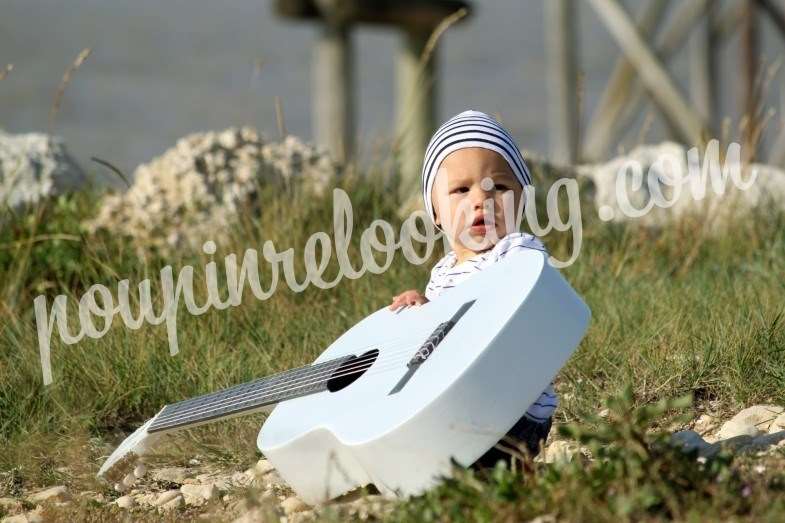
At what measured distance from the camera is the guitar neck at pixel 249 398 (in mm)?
3209

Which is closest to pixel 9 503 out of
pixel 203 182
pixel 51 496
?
pixel 51 496

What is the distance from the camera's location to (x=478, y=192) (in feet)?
10.9

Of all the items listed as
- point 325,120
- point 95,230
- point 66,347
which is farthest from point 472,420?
point 325,120

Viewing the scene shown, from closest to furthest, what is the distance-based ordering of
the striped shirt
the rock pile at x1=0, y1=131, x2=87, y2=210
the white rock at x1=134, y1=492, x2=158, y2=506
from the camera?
1. the striped shirt
2. the white rock at x1=134, y1=492, x2=158, y2=506
3. the rock pile at x1=0, y1=131, x2=87, y2=210

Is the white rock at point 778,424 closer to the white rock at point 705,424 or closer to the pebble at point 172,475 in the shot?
the white rock at point 705,424

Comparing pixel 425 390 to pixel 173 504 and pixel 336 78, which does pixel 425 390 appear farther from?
pixel 336 78

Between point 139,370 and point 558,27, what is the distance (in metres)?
6.56

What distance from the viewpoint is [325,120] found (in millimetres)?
9734

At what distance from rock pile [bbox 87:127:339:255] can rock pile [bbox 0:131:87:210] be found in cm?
56

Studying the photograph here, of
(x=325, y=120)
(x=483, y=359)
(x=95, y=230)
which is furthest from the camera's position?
(x=325, y=120)

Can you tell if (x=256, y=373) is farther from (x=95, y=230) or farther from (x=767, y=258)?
(x=767, y=258)

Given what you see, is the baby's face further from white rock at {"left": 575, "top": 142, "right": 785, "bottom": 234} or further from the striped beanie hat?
white rock at {"left": 575, "top": 142, "right": 785, "bottom": 234}

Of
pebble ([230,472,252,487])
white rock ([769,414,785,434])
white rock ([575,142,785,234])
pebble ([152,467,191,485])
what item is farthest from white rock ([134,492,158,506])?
white rock ([575,142,785,234])

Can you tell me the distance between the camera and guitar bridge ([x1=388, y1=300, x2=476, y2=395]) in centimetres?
294
